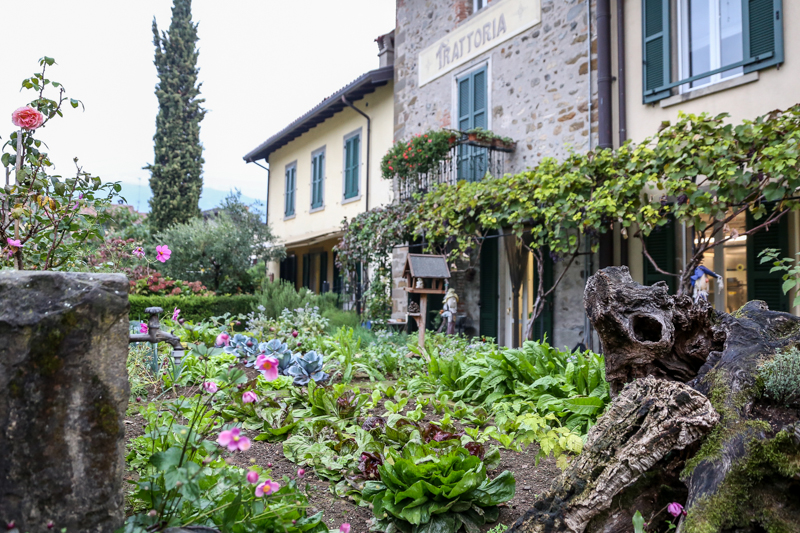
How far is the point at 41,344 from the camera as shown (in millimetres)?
1292

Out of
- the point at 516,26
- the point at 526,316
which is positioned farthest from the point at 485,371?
the point at 516,26

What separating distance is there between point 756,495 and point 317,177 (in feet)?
42.8

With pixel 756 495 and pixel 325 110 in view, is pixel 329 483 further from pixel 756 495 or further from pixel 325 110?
pixel 325 110

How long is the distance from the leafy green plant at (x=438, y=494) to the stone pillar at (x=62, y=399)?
1000 mm

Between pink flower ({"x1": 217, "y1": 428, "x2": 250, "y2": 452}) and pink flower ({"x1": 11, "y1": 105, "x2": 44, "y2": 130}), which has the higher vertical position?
pink flower ({"x1": 11, "y1": 105, "x2": 44, "y2": 130})

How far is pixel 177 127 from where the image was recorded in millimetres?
14906

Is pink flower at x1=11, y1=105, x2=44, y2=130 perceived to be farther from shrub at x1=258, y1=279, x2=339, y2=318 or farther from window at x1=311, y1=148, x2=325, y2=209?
window at x1=311, y1=148, x2=325, y2=209

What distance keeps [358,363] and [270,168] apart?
1329 cm

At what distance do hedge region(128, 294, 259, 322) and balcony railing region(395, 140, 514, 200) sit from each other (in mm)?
3771

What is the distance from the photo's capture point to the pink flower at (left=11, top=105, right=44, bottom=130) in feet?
8.55

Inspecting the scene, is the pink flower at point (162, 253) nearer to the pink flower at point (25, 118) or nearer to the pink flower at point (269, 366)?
the pink flower at point (25, 118)

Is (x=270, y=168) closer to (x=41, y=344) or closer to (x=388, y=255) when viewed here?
(x=388, y=255)

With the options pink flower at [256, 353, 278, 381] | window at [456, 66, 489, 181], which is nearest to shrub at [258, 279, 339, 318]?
window at [456, 66, 489, 181]

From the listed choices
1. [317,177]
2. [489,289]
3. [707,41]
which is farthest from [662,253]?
[317,177]
